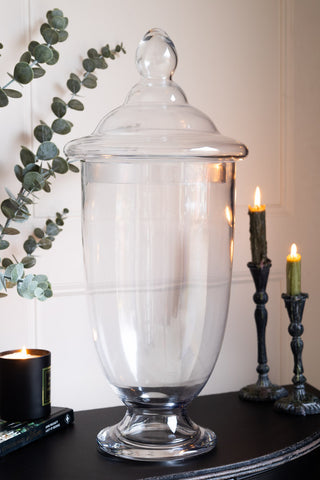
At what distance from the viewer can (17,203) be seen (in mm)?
1263

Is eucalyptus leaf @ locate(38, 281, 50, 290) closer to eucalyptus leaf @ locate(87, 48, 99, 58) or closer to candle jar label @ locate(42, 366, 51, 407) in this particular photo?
candle jar label @ locate(42, 366, 51, 407)

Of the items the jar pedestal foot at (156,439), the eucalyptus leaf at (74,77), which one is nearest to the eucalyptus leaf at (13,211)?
the eucalyptus leaf at (74,77)

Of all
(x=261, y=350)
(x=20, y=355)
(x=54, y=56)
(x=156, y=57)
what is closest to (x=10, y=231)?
(x=20, y=355)

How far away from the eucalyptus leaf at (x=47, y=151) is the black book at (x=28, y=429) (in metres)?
0.47

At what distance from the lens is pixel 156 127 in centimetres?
97

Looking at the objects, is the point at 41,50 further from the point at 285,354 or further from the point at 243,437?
the point at 285,354

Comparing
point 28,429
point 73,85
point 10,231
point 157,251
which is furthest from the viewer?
point 73,85

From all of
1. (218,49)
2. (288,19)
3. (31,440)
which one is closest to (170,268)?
(31,440)

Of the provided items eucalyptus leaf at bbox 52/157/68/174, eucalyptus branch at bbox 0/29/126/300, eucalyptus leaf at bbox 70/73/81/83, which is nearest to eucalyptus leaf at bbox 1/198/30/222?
eucalyptus branch at bbox 0/29/126/300

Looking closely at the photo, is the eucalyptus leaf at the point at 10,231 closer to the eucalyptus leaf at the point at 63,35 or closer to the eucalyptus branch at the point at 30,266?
the eucalyptus branch at the point at 30,266

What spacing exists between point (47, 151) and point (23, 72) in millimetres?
150

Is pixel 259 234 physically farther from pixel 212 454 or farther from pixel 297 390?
pixel 212 454

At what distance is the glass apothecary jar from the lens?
925 mm

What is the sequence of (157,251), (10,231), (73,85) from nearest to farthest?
(157,251) → (10,231) → (73,85)
